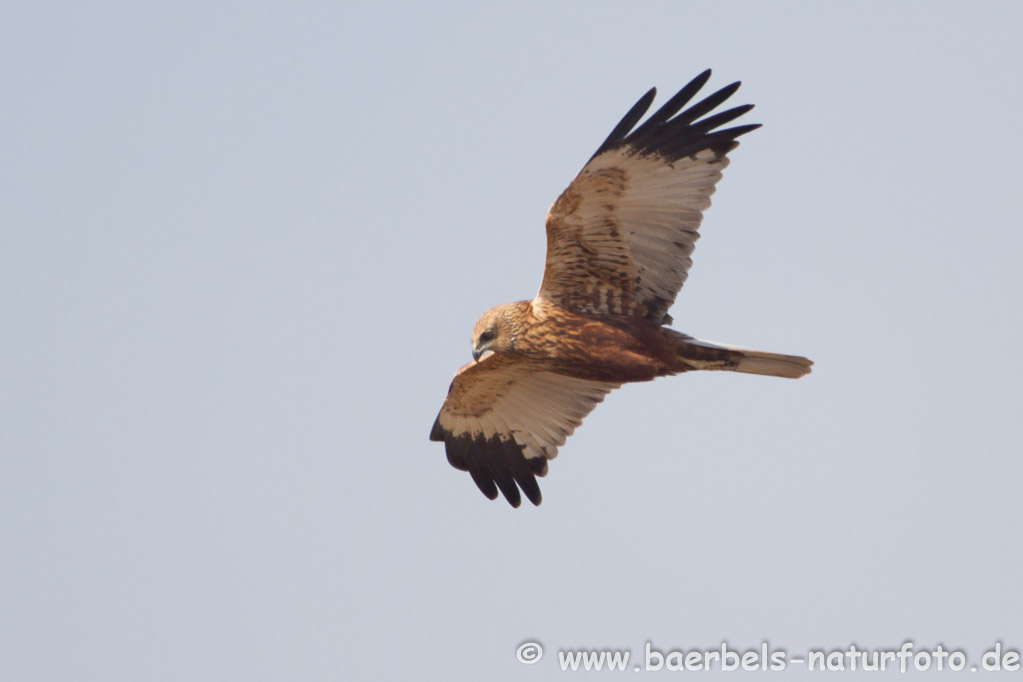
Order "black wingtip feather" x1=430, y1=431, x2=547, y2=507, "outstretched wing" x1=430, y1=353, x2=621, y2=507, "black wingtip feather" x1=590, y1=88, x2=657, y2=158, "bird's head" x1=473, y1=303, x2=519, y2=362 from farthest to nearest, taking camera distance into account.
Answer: "black wingtip feather" x1=430, y1=431, x2=547, y2=507 → "outstretched wing" x1=430, y1=353, x2=621, y2=507 → "bird's head" x1=473, y1=303, x2=519, y2=362 → "black wingtip feather" x1=590, y1=88, x2=657, y2=158

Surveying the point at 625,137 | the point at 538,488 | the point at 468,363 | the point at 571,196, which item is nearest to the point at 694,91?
the point at 625,137

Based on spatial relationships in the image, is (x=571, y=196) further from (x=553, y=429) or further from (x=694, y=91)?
(x=553, y=429)

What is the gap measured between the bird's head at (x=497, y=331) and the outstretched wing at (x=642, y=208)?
411mm

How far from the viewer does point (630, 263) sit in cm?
919

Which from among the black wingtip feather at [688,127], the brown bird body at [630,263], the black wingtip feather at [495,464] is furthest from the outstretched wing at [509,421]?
the black wingtip feather at [688,127]

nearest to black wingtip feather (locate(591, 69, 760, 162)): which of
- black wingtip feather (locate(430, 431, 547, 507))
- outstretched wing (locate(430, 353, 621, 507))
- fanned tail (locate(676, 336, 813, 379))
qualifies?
fanned tail (locate(676, 336, 813, 379))

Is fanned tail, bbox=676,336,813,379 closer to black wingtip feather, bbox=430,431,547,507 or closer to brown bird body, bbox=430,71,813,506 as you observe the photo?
brown bird body, bbox=430,71,813,506

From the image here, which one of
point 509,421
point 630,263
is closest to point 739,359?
point 630,263

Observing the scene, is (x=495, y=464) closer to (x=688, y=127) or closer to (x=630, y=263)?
(x=630, y=263)

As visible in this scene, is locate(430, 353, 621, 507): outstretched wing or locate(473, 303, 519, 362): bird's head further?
locate(430, 353, 621, 507): outstretched wing

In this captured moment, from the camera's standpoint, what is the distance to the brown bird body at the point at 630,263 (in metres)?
8.84

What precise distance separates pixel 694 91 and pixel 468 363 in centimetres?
324

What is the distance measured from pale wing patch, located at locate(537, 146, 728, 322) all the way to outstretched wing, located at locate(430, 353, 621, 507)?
1.45 m

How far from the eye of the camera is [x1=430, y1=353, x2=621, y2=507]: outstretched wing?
35.0ft
